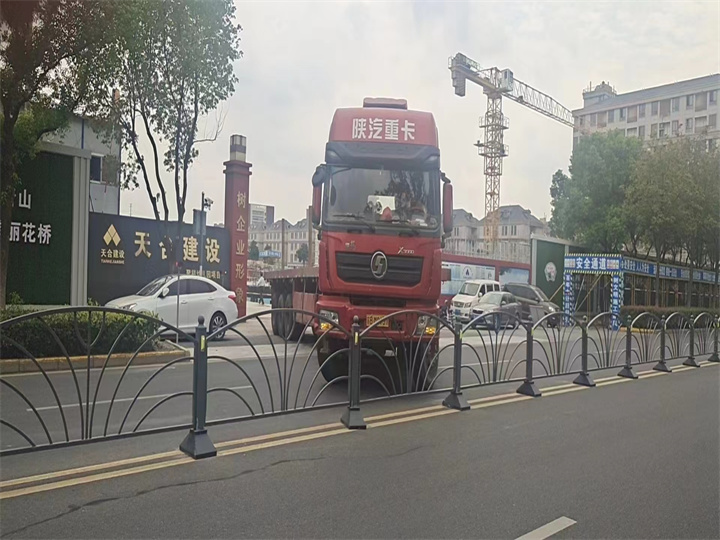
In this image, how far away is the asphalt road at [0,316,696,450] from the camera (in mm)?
5969

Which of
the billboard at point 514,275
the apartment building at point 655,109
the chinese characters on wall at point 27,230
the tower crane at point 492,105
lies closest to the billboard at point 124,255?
the chinese characters on wall at point 27,230

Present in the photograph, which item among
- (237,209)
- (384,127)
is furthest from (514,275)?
(384,127)

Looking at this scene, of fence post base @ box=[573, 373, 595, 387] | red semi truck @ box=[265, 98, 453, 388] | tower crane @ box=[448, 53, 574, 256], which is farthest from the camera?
tower crane @ box=[448, 53, 574, 256]

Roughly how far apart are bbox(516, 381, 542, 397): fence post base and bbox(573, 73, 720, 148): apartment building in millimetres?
67057

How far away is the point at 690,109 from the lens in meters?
72.2

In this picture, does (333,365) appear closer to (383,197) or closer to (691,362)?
(383,197)

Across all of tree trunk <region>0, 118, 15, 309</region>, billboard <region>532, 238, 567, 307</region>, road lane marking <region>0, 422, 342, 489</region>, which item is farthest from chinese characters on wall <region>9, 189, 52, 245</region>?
billboard <region>532, 238, 567, 307</region>

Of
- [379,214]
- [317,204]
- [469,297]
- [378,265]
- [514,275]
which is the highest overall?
[317,204]

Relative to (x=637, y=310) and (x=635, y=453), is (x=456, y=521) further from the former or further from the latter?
(x=637, y=310)

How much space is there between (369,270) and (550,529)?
4785 millimetres

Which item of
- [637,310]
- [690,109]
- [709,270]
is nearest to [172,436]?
[637,310]

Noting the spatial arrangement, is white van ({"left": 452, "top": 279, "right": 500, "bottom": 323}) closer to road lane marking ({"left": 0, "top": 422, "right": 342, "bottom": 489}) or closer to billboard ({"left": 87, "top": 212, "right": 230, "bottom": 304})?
billboard ({"left": 87, "top": 212, "right": 230, "bottom": 304})

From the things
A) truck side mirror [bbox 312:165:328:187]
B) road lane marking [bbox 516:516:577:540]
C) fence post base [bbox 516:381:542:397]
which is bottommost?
fence post base [bbox 516:381:542:397]

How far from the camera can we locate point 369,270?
8219mm
